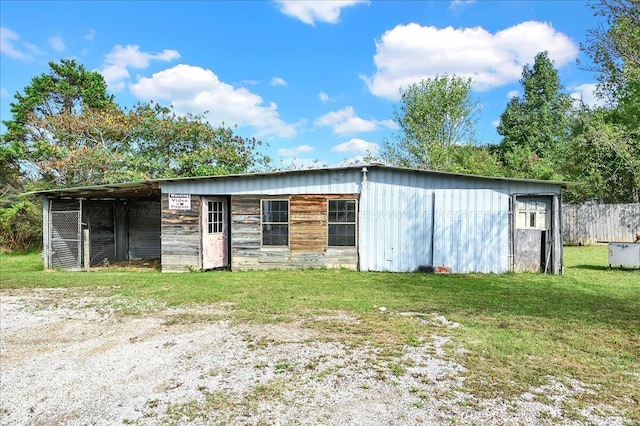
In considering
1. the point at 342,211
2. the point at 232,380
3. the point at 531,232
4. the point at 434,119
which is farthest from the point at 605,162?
the point at 232,380

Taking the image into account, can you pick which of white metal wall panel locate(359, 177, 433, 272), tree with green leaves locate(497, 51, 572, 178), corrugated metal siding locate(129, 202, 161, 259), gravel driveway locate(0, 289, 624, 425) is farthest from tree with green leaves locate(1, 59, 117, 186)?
tree with green leaves locate(497, 51, 572, 178)

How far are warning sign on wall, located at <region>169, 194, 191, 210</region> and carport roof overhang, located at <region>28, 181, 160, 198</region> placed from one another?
64 centimetres

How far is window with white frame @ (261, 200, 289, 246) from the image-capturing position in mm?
11312

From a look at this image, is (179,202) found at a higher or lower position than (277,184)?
lower

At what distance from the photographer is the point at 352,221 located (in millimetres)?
11078

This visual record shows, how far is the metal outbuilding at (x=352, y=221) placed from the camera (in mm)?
10281

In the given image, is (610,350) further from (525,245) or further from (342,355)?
(525,245)

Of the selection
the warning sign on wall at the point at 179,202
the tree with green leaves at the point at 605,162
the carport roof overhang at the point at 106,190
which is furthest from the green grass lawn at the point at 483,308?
the tree with green leaves at the point at 605,162

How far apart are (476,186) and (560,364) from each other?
279 inches

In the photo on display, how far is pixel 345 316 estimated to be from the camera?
19.8ft

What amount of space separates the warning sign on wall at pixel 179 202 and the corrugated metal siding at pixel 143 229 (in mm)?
4299

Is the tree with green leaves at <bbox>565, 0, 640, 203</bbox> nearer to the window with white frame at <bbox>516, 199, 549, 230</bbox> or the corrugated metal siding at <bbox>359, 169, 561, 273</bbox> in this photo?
the window with white frame at <bbox>516, 199, 549, 230</bbox>

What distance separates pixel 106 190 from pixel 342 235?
7435mm

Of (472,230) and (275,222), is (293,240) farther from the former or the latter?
(472,230)
